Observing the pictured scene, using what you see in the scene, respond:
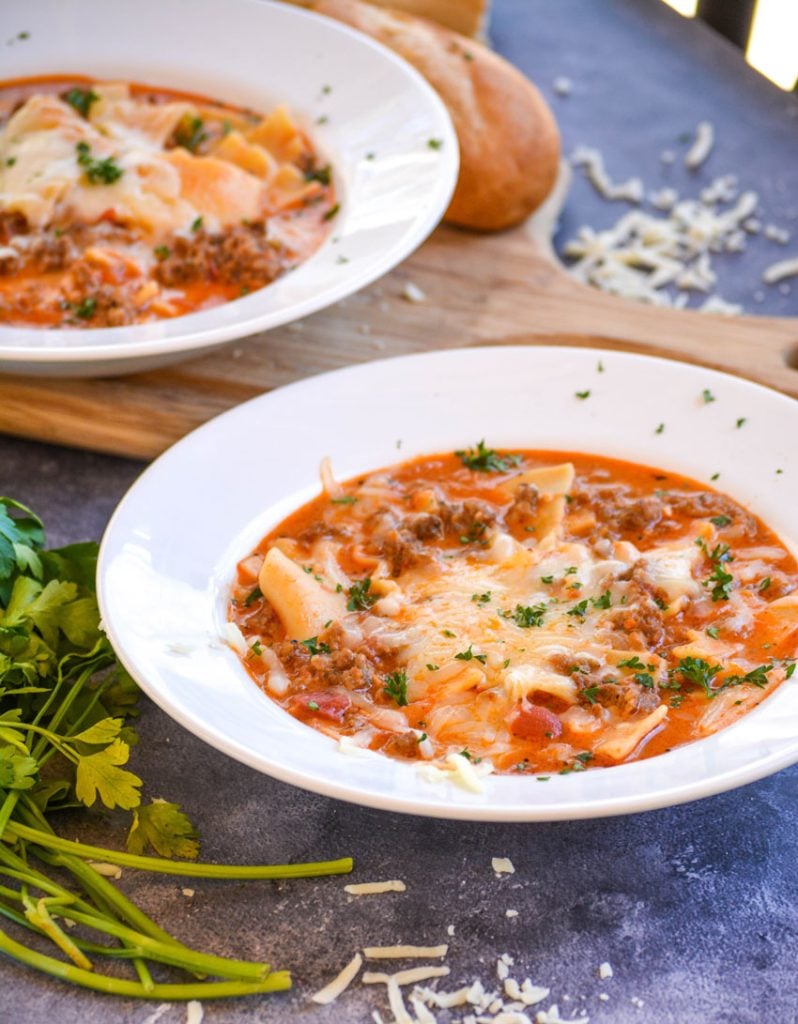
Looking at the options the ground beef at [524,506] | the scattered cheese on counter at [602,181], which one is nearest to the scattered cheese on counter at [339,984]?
the ground beef at [524,506]

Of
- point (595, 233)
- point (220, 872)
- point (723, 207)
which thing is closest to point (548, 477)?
point (220, 872)

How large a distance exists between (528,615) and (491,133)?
3055 millimetres

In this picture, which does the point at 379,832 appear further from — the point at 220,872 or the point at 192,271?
the point at 192,271

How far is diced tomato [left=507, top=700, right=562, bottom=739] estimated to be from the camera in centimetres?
360

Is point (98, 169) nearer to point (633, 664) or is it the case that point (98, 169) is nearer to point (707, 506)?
point (707, 506)

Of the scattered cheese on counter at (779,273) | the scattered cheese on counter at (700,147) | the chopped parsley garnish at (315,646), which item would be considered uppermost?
the chopped parsley garnish at (315,646)

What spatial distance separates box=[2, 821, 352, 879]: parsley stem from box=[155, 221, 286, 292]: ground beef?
2519 millimetres

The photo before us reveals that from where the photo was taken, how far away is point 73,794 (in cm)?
386

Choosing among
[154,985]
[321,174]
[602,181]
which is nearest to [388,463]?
[321,174]

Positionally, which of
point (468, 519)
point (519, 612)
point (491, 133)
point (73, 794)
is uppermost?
point (491, 133)

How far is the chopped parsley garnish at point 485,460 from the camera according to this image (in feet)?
15.4

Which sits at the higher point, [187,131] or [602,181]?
[187,131]

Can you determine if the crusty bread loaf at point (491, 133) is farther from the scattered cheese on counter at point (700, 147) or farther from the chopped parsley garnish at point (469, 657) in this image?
the chopped parsley garnish at point (469, 657)

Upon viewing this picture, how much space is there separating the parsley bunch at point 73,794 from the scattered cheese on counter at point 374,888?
0.07 meters
